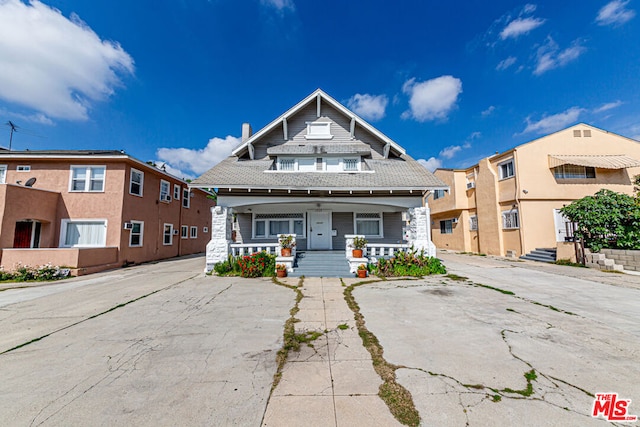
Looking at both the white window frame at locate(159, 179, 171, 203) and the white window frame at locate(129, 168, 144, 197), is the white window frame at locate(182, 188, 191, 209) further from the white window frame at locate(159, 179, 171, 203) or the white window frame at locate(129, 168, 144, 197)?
the white window frame at locate(129, 168, 144, 197)

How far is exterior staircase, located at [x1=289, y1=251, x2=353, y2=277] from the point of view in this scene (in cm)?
973

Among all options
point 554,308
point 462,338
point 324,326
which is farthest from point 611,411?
point 554,308

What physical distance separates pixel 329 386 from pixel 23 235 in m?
17.6

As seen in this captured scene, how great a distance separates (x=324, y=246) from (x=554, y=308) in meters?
9.07

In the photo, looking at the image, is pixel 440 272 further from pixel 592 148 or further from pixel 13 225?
pixel 13 225

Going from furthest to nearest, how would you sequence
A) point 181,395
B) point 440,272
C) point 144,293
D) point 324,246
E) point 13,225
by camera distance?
point 324,246, point 13,225, point 440,272, point 144,293, point 181,395

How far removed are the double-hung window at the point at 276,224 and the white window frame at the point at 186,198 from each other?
947 centimetres

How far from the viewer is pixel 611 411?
96.0 inches

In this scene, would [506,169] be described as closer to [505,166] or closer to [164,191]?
[505,166]

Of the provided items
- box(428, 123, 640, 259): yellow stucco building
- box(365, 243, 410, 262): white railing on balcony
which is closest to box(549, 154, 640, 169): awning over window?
box(428, 123, 640, 259): yellow stucco building

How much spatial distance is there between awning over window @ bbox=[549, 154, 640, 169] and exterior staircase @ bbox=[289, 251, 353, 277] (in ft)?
48.7

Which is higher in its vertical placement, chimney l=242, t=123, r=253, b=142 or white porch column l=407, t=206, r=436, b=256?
chimney l=242, t=123, r=253, b=142

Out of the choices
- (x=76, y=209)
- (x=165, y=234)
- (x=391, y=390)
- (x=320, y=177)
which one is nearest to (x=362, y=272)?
(x=320, y=177)

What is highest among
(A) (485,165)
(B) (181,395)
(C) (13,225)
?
(A) (485,165)
